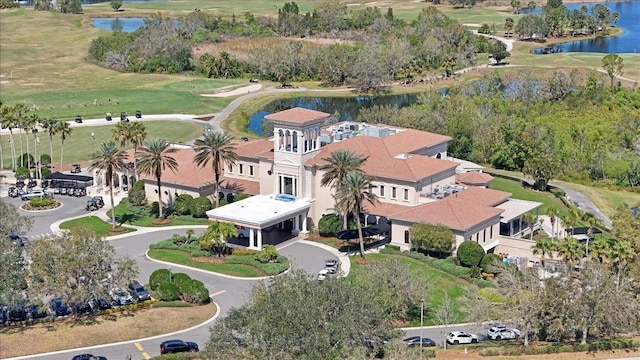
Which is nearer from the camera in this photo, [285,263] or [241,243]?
[285,263]

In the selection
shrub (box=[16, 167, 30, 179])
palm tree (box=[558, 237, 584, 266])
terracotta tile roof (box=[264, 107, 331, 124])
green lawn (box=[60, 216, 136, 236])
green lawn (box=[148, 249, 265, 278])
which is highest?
terracotta tile roof (box=[264, 107, 331, 124])

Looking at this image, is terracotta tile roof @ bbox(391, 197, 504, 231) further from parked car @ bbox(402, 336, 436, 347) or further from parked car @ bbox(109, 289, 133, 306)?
parked car @ bbox(109, 289, 133, 306)

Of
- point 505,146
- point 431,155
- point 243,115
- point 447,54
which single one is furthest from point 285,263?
point 447,54

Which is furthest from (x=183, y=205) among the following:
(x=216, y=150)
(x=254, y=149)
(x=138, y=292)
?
(x=138, y=292)

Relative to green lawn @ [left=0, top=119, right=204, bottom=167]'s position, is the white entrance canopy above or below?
above

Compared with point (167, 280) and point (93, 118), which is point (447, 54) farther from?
point (167, 280)

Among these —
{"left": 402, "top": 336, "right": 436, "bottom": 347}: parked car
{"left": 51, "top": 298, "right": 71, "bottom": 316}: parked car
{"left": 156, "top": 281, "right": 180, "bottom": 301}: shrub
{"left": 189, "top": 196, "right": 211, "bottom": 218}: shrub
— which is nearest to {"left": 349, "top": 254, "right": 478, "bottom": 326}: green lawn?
{"left": 402, "top": 336, "right": 436, "bottom": 347}: parked car
